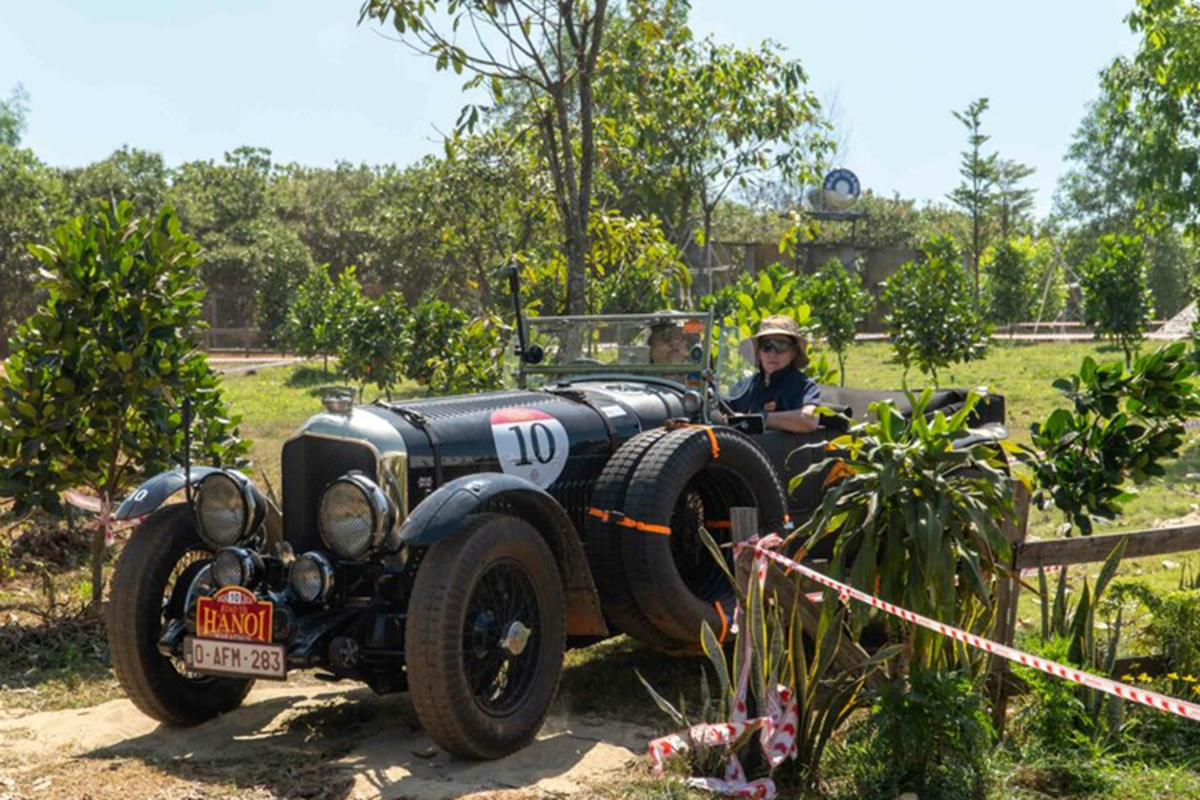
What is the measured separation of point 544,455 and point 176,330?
9.54 ft

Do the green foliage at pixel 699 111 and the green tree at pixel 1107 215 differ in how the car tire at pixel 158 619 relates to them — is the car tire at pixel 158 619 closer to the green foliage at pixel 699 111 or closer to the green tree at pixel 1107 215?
the green foliage at pixel 699 111

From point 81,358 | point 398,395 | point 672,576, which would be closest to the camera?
point 672,576

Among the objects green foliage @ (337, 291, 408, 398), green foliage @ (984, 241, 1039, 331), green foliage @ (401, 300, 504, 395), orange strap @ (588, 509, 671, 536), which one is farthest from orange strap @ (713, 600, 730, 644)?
green foliage @ (984, 241, 1039, 331)

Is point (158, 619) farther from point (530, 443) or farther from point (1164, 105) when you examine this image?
point (1164, 105)

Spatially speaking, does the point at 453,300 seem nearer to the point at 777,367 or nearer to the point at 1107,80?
the point at 1107,80

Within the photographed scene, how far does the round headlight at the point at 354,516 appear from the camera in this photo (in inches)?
207

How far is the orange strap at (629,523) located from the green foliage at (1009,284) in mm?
33294

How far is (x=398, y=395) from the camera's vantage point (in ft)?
87.9

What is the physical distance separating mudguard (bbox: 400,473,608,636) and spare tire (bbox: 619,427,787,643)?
0.75 feet

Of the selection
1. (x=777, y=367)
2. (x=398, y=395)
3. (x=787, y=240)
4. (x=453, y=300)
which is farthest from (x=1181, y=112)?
(x=453, y=300)

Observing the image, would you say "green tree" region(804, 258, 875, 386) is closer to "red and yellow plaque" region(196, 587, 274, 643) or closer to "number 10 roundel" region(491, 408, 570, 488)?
"number 10 roundel" region(491, 408, 570, 488)

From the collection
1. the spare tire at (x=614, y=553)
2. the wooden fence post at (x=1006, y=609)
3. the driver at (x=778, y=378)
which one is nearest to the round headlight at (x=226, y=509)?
the spare tire at (x=614, y=553)

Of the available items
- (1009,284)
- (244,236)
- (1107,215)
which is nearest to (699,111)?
(1009,284)

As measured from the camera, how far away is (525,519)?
5605 millimetres
